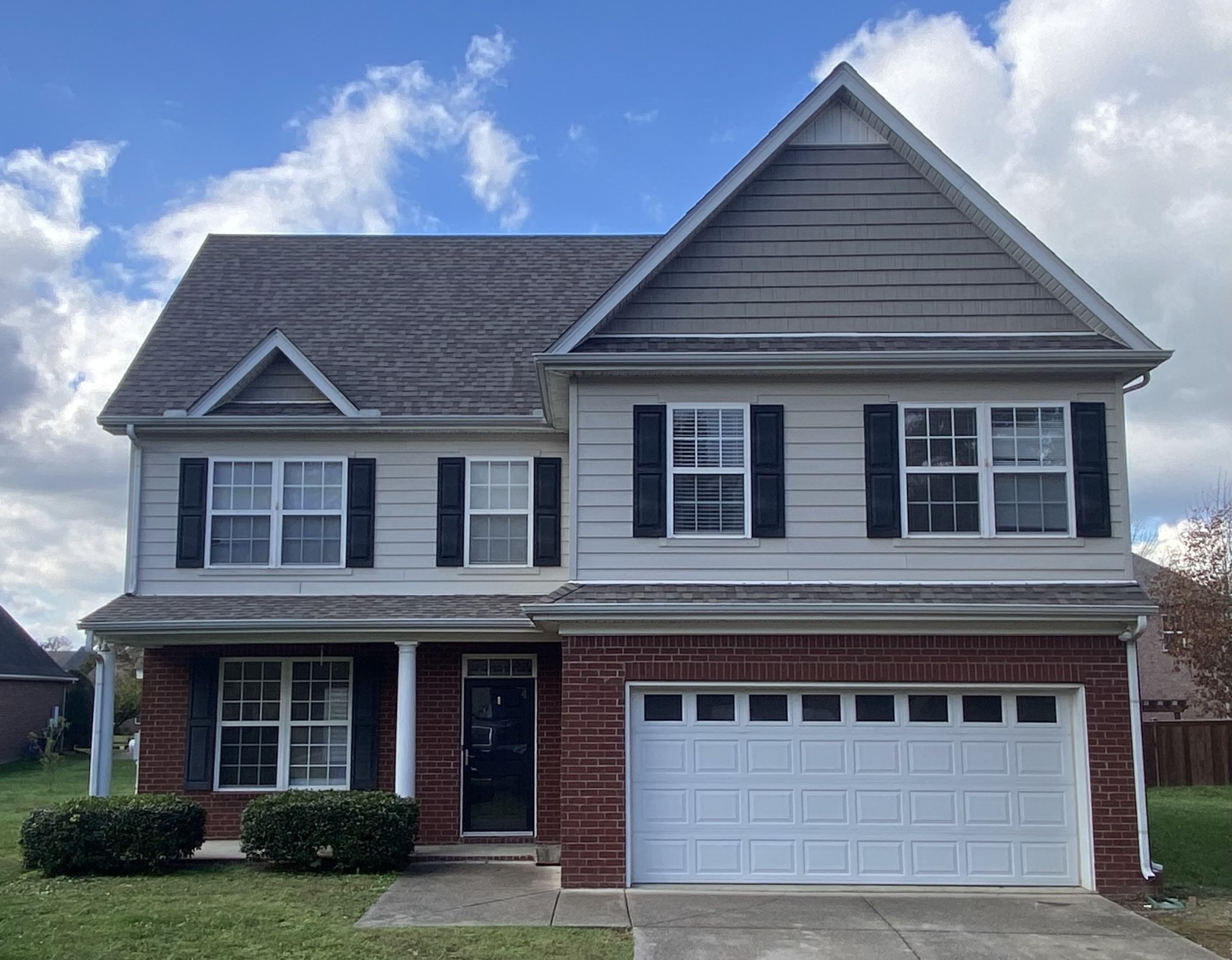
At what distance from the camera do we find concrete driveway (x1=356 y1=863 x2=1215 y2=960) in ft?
31.9

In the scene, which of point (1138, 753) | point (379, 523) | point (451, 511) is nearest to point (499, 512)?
point (451, 511)

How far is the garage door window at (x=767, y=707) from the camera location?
12.7m

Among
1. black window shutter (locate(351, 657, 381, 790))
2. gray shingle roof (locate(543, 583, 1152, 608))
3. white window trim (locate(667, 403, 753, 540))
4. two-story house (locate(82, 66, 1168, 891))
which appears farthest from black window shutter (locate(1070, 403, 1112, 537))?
black window shutter (locate(351, 657, 381, 790))

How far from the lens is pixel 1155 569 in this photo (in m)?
38.1

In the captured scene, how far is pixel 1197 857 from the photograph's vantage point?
15000 millimetres

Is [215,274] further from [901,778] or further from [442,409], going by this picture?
[901,778]

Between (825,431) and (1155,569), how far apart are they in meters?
29.4

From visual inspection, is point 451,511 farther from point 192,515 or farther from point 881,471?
point 881,471

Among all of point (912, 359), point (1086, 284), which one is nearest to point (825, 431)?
point (912, 359)

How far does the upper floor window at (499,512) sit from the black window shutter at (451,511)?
0.08m

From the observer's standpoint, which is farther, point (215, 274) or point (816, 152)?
point (215, 274)

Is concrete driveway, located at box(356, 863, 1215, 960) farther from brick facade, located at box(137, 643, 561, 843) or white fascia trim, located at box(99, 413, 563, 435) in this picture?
white fascia trim, located at box(99, 413, 563, 435)

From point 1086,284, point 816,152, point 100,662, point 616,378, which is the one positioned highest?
point 816,152

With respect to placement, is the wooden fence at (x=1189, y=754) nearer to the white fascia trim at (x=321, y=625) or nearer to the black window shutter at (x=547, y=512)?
the black window shutter at (x=547, y=512)
